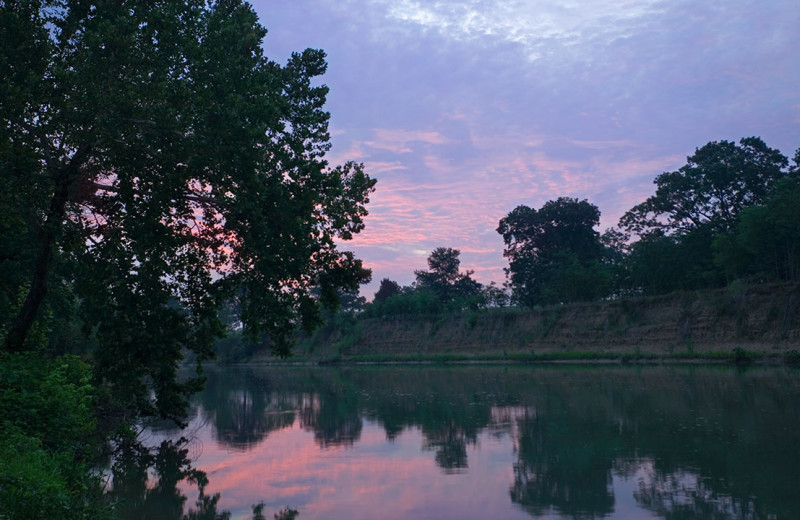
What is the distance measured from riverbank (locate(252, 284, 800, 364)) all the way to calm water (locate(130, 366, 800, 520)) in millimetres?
18638

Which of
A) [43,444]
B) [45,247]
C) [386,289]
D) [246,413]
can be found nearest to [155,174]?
[45,247]

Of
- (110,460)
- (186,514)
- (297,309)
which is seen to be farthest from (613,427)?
(110,460)

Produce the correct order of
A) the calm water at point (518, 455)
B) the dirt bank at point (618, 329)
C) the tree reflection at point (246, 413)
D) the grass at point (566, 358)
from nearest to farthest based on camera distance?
the calm water at point (518, 455)
the tree reflection at point (246, 413)
the grass at point (566, 358)
the dirt bank at point (618, 329)

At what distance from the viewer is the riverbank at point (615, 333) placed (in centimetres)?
4640

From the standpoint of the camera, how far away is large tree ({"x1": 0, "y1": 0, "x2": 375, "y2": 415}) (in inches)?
538

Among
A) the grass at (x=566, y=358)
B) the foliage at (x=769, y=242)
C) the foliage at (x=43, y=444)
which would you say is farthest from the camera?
the foliage at (x=769, y=242)

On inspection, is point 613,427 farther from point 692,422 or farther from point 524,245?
point 524,245

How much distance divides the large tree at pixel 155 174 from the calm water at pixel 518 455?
3777 millimetres

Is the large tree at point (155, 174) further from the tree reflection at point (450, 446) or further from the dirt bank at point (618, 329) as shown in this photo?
the dirt bank at point (618, 329)

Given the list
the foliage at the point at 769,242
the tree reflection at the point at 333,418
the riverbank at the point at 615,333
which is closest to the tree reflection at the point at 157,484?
the tree reflection at the point at 333,418

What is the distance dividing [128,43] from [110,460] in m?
10.7

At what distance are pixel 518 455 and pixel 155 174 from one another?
1081 cm

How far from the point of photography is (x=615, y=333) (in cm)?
5797

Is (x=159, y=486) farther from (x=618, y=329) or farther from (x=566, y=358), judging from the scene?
(x=618, y=329)
